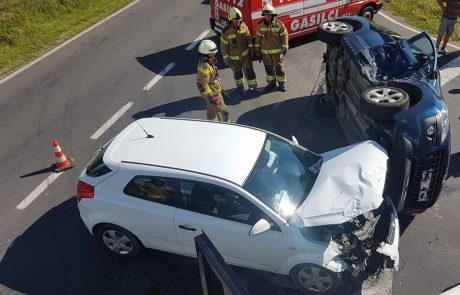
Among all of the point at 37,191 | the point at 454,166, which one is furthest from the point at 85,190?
the point at 454,166

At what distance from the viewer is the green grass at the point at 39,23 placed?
13.5 meters

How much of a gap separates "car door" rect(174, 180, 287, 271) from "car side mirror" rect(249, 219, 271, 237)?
0.63ft

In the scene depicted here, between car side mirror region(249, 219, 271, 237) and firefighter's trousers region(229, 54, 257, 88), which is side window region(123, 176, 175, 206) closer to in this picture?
car side mirror region(249, 219, 271, 237)

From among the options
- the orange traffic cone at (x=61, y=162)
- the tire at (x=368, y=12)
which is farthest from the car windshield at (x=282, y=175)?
the tire at (x=368, y=12)

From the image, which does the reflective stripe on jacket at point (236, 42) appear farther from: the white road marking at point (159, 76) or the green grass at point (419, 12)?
the green grass at point (419, 12)

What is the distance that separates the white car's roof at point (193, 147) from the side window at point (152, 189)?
21 cm

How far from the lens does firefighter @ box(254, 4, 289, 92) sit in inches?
368

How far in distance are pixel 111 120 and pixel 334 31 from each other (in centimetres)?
490

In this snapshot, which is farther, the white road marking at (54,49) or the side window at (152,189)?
the white road marking at (54,49)

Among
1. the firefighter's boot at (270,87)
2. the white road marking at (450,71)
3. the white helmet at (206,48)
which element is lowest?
the white road marking at (450,71)

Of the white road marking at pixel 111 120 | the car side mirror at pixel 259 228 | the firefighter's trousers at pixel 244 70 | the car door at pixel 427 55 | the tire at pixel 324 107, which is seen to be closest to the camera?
the car side mirror at pixel 259 228

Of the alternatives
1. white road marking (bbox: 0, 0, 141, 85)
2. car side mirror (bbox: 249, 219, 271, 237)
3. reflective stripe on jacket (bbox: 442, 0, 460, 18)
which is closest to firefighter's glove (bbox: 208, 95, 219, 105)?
car side mirror (bbox: 249, 219, 271, 237)

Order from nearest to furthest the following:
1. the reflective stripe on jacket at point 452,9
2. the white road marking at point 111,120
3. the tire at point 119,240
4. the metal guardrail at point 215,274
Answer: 1. the metal guardrail at point 215,274
2. the tire at point 119,240
3. the white road marking at point 111,120
4. the reflective stripe on jacket at point 452,9

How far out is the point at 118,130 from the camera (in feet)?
30.4
